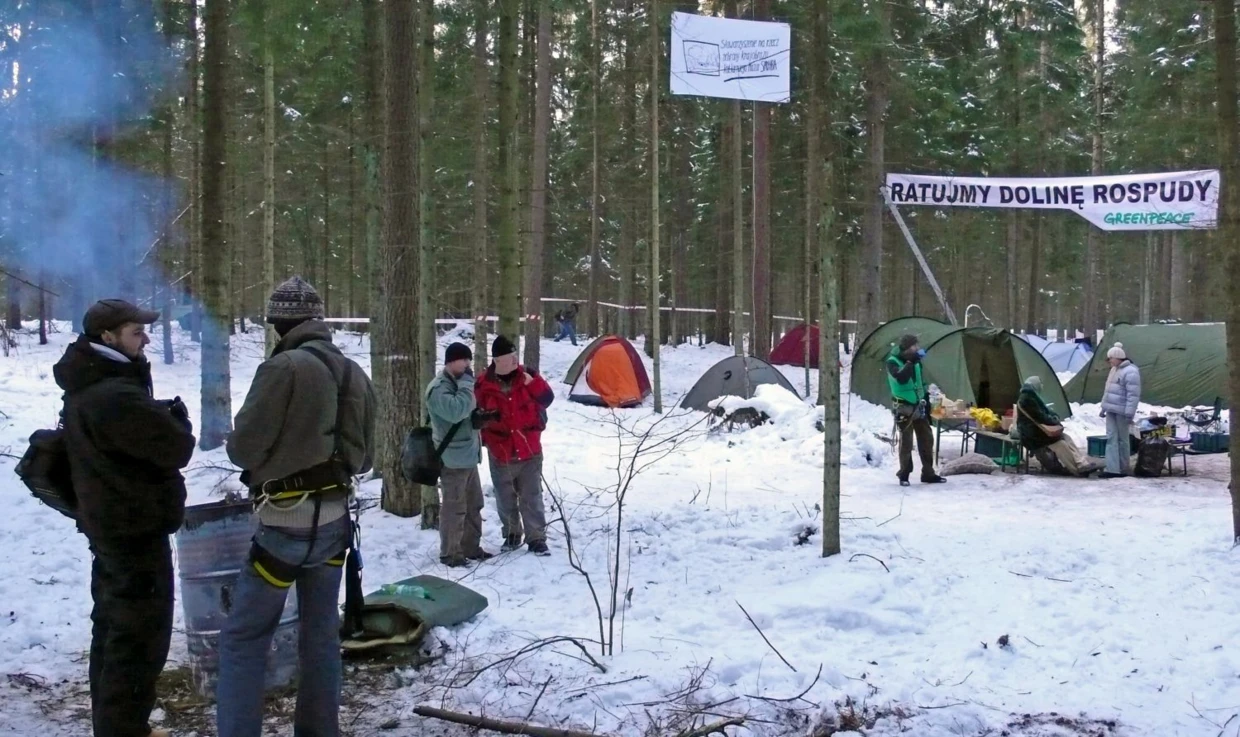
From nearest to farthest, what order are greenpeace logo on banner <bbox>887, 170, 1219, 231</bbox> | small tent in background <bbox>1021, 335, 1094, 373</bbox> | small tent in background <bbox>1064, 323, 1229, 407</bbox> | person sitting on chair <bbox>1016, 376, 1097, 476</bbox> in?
person sitting on chair <bbox>1016, 376, 1097, 476</bbox>, greenpeace logo on banner <bbox>887, 170, 1219, 231</bbox>, small tent in background <bbox>1064, 323, 1229, 407</bbox>, small tent in background <bbox>1021, 335, 1094, 373</bbox>

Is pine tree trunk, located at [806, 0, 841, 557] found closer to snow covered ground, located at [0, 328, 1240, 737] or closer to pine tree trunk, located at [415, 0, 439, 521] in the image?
snow covered ground, located at [0, 328, 1240, 737]

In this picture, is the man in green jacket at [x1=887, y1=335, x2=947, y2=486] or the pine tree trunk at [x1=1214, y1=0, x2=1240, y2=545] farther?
the man in green jacket at [x1=887, y1=335, x2=947, y2=486]

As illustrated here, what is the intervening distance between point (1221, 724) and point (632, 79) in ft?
67.1

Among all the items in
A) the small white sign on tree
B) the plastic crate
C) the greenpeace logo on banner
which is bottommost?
the plastic crate

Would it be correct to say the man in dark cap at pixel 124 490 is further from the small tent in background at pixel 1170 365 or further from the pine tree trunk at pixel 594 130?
the pine tree trunk at pixel 594 130

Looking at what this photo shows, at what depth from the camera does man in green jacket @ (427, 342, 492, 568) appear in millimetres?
6891

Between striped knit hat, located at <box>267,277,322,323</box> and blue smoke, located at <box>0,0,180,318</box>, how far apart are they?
46.3ft

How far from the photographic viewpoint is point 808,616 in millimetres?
5742

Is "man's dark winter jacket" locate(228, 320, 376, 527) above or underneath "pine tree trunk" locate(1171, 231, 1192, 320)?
underneath

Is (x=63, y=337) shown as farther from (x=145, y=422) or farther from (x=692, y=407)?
(x=145, y=422)

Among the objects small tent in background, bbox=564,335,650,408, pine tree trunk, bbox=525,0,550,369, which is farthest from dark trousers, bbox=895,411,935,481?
pine tree trunk, bbox=525,0,550,369

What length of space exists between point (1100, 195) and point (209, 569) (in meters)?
16.0

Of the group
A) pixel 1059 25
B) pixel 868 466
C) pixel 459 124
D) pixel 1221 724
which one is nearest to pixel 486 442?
pixel 1221 724

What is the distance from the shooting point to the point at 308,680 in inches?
147
